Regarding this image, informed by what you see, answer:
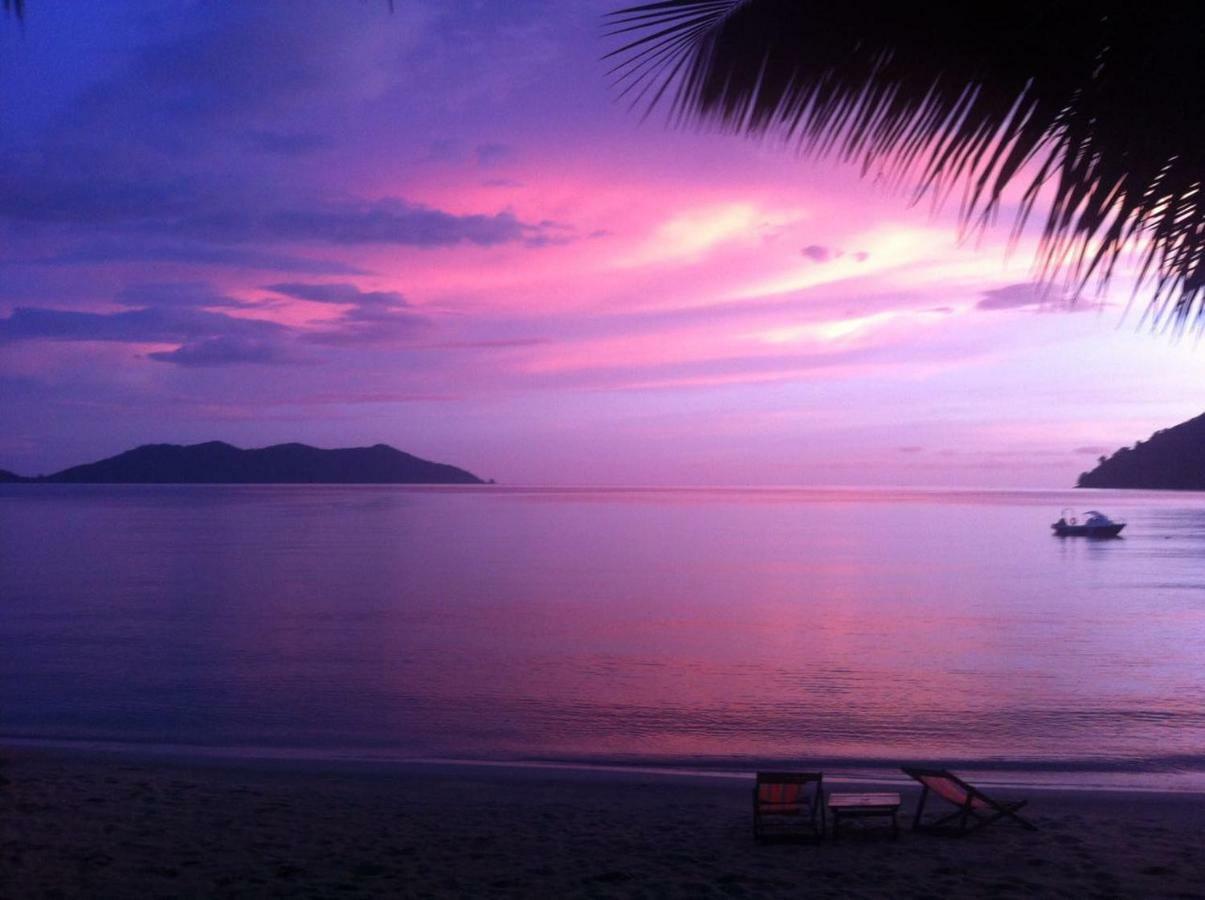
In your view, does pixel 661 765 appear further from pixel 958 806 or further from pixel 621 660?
pixel 621 660

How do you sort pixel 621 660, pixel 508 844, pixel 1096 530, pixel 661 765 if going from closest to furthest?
pixel 508 844 < pixel 661 765 < pixel 621 660 < pixel 1096 530

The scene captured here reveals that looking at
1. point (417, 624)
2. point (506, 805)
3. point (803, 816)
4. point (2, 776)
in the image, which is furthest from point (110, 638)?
point (803, 816)

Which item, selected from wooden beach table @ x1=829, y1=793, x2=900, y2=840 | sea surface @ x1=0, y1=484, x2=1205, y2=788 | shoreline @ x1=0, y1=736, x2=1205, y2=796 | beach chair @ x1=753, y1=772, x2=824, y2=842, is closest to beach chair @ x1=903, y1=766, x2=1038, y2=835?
wooden beach table @ x1=829, y1=793, x2=900, y2=840

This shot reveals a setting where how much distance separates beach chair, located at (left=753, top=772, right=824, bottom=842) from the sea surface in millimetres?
4385

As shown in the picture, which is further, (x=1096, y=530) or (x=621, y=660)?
(x=1096, y=530)

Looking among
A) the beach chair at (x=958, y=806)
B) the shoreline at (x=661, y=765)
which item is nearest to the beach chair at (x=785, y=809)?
the beach chair at (x=958, y=806)

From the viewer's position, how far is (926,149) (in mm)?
2553

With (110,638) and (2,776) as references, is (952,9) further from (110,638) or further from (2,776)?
(110,638)

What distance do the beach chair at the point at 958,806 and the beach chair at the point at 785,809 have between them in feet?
2.79

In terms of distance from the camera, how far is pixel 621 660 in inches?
808

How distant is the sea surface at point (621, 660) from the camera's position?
45.7 feet

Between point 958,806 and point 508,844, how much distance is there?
11.8ft

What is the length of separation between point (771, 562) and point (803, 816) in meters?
37.1

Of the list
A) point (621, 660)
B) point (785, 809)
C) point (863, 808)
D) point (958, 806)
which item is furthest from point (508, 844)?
point (621, 660)
